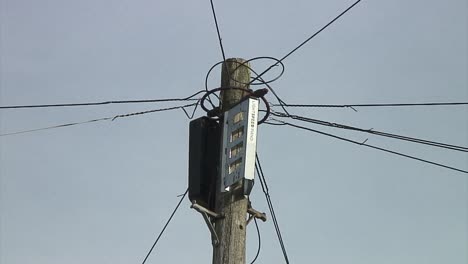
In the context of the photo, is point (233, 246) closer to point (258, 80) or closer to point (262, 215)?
point (262, 215)

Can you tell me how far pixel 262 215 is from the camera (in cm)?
676

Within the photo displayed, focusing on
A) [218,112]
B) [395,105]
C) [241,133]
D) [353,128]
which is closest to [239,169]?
[241,133]

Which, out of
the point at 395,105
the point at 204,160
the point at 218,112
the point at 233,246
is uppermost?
the point at 395,105

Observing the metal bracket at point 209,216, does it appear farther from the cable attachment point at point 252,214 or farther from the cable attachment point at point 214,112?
the cable attachment point at point 214,112

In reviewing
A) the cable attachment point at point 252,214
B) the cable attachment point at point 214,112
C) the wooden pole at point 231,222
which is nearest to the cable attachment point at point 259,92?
the wooden pole at point 231,222

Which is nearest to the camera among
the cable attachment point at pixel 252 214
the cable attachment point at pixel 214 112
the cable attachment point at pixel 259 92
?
the cable attachment point at pixel 252 214

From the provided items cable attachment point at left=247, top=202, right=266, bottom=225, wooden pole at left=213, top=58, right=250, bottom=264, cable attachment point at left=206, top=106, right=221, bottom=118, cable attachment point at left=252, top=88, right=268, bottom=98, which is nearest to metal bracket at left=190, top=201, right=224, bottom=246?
wooden pole at left=213, top=58, right=250, bottom=264

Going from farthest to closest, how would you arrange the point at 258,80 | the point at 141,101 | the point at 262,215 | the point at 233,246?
1. the point at 141,101
2. the point at 258,80
3. the point at 262,215
4. the point at 233,246

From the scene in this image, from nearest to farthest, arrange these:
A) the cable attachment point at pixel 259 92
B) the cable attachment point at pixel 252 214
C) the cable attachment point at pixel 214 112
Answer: the cable attachment point at pixel 252 214 → the cable attachment point at pixel 259 92 → the cable attachment point at pixel 214 112

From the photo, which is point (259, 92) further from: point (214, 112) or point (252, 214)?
point (252, 214)

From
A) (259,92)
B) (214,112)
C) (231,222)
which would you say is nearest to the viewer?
(231,222)

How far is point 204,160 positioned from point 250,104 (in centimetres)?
66

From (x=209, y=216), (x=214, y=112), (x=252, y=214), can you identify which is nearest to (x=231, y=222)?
(x=209, y=216)

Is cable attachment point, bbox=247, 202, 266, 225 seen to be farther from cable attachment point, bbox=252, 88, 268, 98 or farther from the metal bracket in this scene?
cable attachment point, bbox=252, 88, 268, 98
